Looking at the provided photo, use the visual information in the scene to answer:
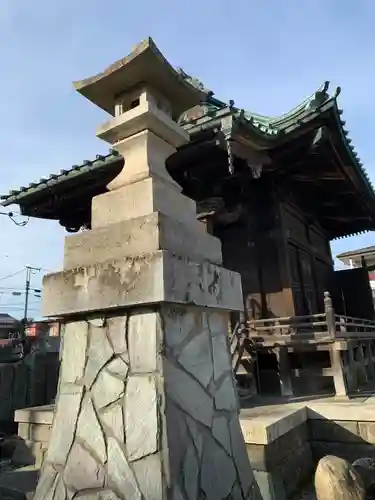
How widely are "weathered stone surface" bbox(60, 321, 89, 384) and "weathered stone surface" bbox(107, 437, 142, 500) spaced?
45cm

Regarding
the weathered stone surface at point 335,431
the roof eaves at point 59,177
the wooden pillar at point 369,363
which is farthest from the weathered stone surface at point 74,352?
the wooden pillar at point 369,363

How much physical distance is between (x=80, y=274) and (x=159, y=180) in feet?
2.64

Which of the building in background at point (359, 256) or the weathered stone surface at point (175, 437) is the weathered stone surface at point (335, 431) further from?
the building in background at point (359, 256)

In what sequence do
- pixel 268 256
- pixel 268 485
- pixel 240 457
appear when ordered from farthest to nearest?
pixel 268 256 → pixel 268 485 → pixel 240 457

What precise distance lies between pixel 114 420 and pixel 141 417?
0.64ft

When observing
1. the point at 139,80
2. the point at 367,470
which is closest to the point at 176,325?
the point at 139,80

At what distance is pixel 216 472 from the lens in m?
2.11

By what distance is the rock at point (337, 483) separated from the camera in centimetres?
209

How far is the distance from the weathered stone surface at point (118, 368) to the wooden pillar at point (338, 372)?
223 inches

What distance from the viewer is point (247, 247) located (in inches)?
351

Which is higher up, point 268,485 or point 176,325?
point 176,325

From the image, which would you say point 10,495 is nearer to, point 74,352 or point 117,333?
point 74,352

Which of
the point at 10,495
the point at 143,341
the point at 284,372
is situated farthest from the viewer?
the point at 284,372

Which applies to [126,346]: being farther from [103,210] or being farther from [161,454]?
[103,210]
